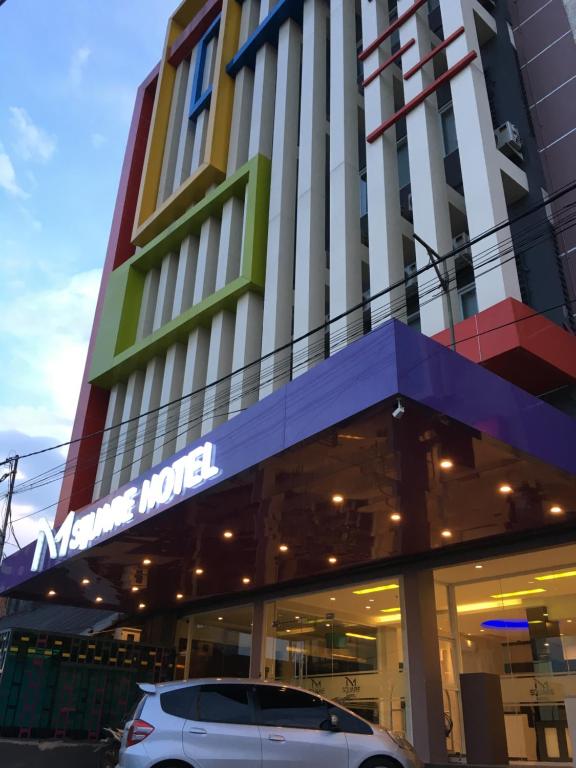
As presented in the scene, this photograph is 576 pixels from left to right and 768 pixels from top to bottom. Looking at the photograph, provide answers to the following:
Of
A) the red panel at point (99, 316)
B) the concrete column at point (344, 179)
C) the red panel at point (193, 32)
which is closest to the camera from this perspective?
the concrete column at point (344, 179)

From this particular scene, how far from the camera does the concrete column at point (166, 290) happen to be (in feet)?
76.1

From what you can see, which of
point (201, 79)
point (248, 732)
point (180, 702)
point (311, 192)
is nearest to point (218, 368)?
point (311, 192)

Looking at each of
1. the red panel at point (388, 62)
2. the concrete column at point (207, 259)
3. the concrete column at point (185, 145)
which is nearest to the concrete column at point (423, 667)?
the concrete column at point (207, 259)

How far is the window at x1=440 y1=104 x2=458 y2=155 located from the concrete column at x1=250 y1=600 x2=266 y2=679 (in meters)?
12.7

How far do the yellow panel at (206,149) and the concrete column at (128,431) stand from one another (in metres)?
6.16

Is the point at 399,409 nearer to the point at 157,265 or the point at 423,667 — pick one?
the point at 423,667

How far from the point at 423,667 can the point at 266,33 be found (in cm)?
2149

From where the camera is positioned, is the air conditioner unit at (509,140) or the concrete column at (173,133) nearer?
the air conditioner unit at (509,140)

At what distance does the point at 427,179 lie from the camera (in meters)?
15.2

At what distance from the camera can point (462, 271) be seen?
1514 cm

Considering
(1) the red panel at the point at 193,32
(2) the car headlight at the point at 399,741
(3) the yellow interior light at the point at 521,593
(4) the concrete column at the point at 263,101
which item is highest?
(1) the red panel at the point at 193,32

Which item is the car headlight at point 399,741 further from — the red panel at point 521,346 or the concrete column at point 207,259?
the concrete column at point 207,259

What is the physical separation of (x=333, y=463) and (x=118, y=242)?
20.9 metres

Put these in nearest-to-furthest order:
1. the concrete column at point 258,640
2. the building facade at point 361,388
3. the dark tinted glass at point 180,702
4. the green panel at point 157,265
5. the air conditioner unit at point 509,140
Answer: the dark tinted glass at point 180,702 < the building facade at point 361,388 < the air conditioner unit at point 509,140 < the concrete column at point 258,640 < the green panel at point 157,265
